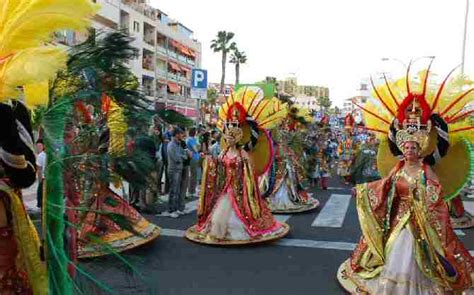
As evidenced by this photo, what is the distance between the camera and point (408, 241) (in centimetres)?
419

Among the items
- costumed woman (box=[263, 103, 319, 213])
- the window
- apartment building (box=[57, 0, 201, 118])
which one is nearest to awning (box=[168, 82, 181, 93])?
apartment building (box=[57, 0, 201, 118])

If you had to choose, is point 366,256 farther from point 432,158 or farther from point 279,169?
point 279,169

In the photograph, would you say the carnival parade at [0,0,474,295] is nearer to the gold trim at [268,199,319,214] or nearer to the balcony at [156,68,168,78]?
the gold trim at [268,199,319,214]

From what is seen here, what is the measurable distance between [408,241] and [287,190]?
561 cm

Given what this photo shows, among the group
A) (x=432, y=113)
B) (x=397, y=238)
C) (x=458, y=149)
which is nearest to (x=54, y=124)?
(x=397, y=238)

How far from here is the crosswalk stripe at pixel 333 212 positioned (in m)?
8.45

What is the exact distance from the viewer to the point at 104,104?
270 cm

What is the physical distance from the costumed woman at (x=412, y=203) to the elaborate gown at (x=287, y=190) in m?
4.65

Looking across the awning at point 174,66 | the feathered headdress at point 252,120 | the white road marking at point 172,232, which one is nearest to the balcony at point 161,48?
the awning at point 174,66

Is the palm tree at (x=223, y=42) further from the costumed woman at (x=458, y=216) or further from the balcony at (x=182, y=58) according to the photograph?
the costumed woman at (x=458, y=216)

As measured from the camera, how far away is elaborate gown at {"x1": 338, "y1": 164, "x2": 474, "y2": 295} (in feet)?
13.3

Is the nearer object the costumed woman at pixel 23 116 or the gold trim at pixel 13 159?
the costumed woman at pixel 23 116

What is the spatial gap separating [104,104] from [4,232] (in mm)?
840

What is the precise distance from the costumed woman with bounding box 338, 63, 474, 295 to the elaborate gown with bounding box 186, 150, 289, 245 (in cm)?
207
